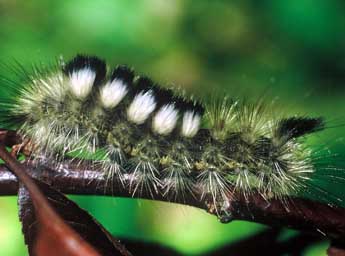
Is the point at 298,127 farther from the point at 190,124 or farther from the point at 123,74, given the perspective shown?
the point at 123,74

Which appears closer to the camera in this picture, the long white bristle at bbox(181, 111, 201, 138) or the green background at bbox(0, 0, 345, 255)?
the long white bristle at bbox(181, 111, 201, 138)

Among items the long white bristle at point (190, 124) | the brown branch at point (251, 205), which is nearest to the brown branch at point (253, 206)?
the brown branch at point (251, 205)

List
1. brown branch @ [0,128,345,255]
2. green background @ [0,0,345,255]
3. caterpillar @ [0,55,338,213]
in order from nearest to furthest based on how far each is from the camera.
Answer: brown branch @ [0,128,345,255] → caterpillar @ [0,55,338,213] → green background @ [0,0,345,255]

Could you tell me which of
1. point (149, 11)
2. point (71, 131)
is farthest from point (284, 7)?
point (71, 131)

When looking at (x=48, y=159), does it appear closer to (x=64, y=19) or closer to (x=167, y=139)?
(x=167, y=139)

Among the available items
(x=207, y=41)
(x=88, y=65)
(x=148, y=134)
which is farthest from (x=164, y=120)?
(x=207, y=41)

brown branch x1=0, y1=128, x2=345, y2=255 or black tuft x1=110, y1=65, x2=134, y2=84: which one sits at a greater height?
black tuft x1=110, y1=65, x2=134, y2=84

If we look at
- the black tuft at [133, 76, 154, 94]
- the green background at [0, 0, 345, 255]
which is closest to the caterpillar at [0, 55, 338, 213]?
the black tuft at [133, 76, 154, 94]

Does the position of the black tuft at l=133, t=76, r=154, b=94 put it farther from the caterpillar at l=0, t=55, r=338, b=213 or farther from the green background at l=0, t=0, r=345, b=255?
the green background at l=0, t=0, r=345, b=255
